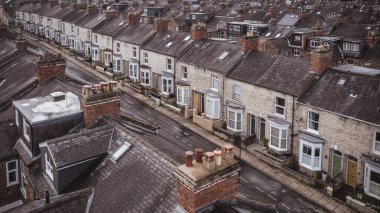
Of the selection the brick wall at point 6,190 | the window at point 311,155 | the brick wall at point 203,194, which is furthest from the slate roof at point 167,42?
the brick wall at point 203,194

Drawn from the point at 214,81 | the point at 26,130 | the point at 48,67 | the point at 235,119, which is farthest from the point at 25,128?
the point at 214,81

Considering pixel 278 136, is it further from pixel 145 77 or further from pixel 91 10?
pixel 91 10

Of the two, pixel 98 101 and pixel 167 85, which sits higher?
pixel 98 101

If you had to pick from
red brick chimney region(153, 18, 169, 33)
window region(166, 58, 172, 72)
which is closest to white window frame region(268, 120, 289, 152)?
window region(166, 58, 172, 72)

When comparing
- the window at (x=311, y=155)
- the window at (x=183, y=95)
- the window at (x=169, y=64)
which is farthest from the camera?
the window at (x=169, y=64)

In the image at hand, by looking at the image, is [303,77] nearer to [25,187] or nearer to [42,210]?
[25,187]

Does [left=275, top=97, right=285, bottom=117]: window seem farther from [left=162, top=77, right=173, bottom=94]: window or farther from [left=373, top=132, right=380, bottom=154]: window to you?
[left=162, top=77, right=173, bottom=94]: window

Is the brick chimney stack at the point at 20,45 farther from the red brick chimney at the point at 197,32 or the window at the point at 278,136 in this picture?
the window at the point at 278,136
